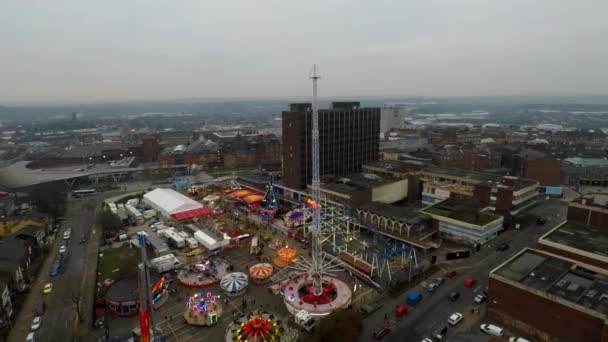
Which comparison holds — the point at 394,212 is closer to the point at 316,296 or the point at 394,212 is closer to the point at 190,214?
the point at 316,296

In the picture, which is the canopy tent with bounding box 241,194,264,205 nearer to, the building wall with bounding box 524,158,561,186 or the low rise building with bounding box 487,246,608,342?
the low rise building with bounding box 487,246,608,342

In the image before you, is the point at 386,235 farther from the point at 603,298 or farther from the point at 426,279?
the point at 603,298

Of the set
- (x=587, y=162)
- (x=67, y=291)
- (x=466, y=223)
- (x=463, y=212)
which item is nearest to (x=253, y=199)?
(x=67, y=291)

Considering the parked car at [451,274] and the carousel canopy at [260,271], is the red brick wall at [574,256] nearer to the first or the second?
the parked car at [451,274]

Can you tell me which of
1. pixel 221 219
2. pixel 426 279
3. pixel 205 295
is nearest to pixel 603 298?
pixel 426 279

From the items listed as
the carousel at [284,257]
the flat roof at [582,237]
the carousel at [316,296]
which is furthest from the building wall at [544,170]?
the carousel at [316,296]
